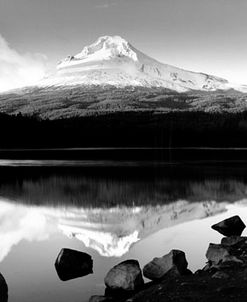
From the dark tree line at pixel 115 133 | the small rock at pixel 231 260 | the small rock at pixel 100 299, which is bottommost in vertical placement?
the small rock at pixel 100 299

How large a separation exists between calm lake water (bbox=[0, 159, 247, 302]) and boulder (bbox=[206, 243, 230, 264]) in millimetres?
380

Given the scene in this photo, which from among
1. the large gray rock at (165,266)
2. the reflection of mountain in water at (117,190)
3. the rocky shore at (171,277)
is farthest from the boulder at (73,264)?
the reflection of mountain in water at (117,190)

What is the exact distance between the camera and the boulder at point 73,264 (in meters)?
14.5

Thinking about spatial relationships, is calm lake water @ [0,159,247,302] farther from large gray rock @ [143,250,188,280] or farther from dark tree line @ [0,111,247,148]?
dark tree line @ [0,111,247,148]

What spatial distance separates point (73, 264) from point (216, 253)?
14.4 feet

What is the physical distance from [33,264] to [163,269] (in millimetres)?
4425

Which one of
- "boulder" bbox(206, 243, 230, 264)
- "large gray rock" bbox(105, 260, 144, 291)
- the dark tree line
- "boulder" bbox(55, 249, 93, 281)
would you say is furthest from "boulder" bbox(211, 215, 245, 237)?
the dark tree line

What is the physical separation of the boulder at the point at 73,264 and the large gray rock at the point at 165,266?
1.90m

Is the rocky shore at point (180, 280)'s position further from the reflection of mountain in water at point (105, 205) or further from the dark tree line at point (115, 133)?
the dark tree line at point (115, 133)

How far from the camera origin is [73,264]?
1478cm

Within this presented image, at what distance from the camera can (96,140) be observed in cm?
14650

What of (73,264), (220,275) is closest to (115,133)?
(73,264)

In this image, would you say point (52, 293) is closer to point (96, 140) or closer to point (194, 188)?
point (194, 188)

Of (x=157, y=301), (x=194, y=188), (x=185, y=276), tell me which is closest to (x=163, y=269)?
(x=185, y=276)
